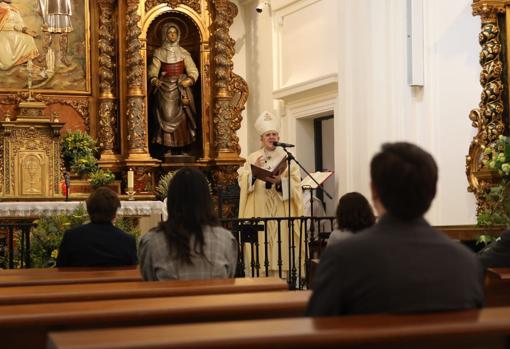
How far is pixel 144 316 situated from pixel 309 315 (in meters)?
0.65

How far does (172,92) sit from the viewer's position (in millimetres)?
14781

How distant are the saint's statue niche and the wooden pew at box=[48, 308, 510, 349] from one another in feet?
38.8

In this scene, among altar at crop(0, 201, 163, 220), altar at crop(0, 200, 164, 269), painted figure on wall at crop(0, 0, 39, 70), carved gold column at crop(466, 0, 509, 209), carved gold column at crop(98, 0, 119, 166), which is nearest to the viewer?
carved gold column at crop(466, 0, 509, 209)

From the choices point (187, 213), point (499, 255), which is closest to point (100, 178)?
point (499, 255)

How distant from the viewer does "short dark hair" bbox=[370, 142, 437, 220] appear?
3016mm

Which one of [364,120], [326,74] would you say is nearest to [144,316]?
[364,120]

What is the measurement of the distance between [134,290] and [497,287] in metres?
2.40

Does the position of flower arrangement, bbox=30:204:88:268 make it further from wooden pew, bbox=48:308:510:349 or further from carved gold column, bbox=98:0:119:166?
wooden pew, bbox=48:308:510:349

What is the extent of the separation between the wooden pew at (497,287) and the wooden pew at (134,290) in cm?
152

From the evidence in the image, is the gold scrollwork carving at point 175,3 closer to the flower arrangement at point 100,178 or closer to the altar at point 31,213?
the flower arrangement at point 100,178

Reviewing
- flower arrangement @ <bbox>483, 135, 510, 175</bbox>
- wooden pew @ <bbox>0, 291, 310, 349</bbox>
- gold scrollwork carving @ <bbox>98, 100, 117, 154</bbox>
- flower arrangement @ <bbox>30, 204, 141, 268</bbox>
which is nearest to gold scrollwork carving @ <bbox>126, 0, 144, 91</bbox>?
Result: gold scrollwork carving @ <bbox>98, 100, 117, 154</bbox>

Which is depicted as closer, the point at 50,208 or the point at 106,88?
the point at 50,208

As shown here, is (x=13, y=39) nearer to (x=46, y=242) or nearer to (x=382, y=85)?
(x=382, y=85)

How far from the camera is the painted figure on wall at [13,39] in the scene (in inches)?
552
